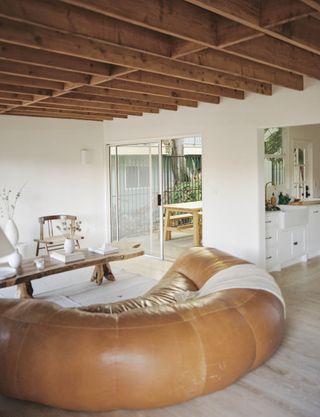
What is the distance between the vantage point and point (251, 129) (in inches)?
201

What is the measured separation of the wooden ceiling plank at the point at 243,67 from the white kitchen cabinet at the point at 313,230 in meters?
2.27

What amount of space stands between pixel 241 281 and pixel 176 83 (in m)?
2.32

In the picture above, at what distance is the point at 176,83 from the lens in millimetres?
4207

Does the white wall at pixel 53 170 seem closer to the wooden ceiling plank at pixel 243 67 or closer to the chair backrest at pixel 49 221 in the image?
the chair backrest at pixel 49 221

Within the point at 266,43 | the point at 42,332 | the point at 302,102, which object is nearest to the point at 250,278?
the point at 42,332

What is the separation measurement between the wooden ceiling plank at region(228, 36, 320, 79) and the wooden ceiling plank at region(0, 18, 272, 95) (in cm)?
75

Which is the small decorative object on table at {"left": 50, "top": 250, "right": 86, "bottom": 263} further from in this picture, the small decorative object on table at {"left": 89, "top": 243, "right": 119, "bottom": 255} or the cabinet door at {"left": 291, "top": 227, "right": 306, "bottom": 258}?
the cabinet door at {"left": 291, "top": 227, "right": 306, "bottom": 258}

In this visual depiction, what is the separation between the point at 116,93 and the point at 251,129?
178 centimetres

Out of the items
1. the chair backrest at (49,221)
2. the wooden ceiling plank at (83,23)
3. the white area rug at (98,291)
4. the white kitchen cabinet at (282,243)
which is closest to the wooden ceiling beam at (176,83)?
the wooden ceiling plank at (83,23)

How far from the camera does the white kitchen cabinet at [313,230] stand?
19.8 ft

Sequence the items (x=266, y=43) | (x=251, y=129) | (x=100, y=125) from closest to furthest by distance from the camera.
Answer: (x=266, y=43)
(x=251, y=129)
(x=100, y=125)

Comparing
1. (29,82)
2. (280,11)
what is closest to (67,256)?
(29,82)

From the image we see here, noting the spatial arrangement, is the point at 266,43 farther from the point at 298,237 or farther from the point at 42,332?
the point at 298,237

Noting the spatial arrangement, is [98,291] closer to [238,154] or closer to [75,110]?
[238,154]
